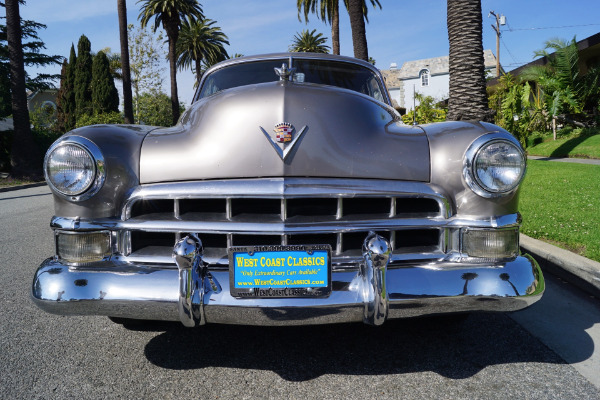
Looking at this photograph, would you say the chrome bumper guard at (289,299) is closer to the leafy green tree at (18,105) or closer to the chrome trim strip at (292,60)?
the chrome trim strip at (292,60)

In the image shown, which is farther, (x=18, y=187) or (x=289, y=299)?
(x=18, y=187)

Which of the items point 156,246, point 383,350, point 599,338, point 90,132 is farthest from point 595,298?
point 90,132

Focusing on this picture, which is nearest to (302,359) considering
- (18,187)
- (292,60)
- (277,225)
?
(277,225)

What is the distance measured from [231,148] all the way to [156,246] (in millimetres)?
545

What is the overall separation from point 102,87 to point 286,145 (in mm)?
28715

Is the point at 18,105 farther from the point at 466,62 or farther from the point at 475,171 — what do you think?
the point at 475,171

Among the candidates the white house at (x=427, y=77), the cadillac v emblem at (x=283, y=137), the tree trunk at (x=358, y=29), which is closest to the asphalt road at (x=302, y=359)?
the cadillac v emblem at (x=283, y=137)

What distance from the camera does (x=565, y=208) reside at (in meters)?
5.32

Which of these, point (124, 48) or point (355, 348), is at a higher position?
point (124, 48)

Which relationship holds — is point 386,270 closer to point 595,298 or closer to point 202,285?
point 202,285

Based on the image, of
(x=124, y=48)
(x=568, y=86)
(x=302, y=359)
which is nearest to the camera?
(x=302, y=359)

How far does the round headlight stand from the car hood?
0.66ft

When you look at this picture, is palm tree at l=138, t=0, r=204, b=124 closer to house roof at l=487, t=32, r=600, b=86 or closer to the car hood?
house roof at l=487, t=32, r=600, b=86

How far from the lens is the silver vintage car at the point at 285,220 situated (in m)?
1.84
